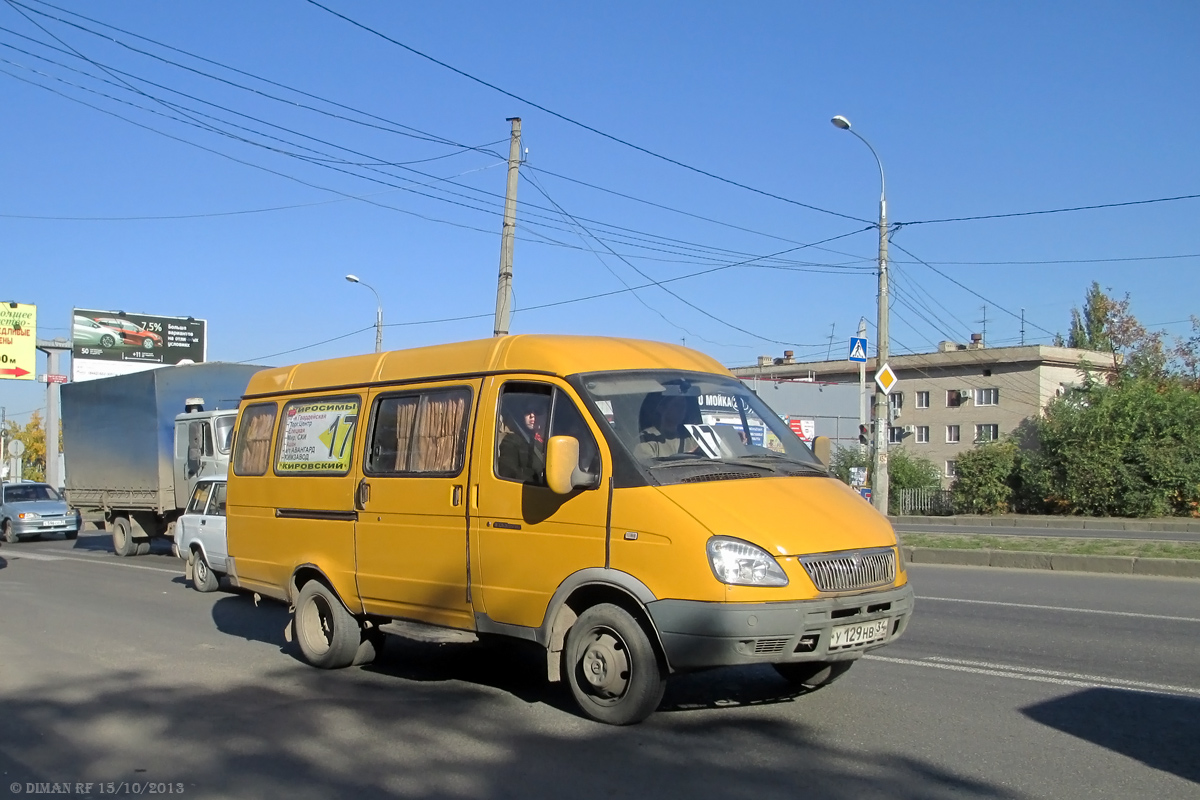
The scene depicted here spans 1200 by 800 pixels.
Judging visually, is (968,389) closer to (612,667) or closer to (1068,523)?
(1068,523)

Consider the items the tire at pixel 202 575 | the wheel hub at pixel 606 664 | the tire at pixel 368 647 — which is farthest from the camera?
the tire at pixel 202 575

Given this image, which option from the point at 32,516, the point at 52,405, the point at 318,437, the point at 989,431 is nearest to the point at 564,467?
A: the point at 318,437

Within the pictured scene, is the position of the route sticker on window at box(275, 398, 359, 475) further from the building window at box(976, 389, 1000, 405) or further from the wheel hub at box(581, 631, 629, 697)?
the building window at box(976, 389, 1000, 405)

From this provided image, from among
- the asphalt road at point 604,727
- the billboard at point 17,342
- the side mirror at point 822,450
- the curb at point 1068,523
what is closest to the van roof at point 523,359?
the side mirror at point 822,450

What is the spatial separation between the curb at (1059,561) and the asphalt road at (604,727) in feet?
15.2

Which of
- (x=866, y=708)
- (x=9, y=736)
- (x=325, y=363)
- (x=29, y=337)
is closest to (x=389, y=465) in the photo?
(x=325, y=363)

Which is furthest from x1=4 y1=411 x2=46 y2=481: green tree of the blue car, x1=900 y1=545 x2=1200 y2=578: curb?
x1=900 y1=545 x2=1200 y2=578: curb

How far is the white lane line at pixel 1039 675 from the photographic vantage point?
278 inches

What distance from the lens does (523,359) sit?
23.1 ft

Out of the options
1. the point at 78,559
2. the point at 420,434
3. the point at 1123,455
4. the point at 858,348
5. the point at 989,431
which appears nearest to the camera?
the point at 420,434

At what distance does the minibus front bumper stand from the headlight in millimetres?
127

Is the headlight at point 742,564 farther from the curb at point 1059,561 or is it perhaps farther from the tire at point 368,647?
the curb at point 1059,561

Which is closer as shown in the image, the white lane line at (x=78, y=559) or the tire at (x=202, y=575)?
the tire at (x=202, y=575)

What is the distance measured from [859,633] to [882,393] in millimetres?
16847
